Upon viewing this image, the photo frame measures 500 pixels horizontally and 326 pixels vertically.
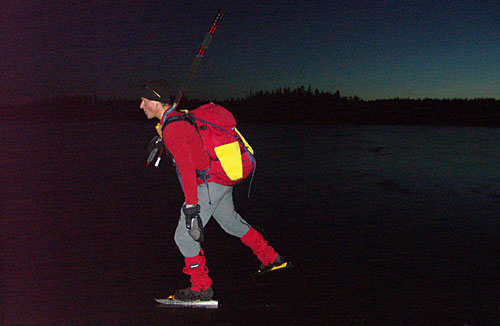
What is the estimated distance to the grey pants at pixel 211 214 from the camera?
11.8 feet

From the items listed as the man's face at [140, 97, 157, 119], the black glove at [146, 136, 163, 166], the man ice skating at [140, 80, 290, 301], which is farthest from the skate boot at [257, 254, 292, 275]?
the man's face at [140, 97, 157, 119]

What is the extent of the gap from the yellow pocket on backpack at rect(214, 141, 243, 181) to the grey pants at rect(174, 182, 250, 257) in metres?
0.19

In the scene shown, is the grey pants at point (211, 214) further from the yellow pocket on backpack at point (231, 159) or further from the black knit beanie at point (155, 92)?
the black knit beanie at point (155, 92)

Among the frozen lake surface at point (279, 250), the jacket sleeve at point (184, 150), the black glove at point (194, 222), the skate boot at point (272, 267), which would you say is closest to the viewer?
the jacket sleeve at point (184, 150)

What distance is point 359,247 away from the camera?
5.21 meters

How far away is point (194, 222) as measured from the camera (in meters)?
3.43

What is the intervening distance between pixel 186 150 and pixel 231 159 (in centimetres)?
40

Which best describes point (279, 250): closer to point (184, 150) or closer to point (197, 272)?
point (197, 272)

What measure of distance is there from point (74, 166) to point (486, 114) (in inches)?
2884

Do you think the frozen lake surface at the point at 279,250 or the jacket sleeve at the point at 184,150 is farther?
the frozen lake surface at the point at 279,250

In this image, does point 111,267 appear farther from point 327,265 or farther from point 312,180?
point 312,180

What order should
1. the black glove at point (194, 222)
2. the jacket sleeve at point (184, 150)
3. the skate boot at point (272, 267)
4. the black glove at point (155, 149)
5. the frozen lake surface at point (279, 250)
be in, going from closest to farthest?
the jacket sleeve at point (184, 150), the black glove at point (194, 222), the frozen lake surface at point (279, 250), the black glove at point (155, 149), the skate boot at point (272, 267)

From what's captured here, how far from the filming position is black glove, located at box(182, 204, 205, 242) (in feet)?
11.1

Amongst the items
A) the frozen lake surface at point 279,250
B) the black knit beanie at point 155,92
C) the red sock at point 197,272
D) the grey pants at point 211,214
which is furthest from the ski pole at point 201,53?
the frozen lake surface at point 279,250
